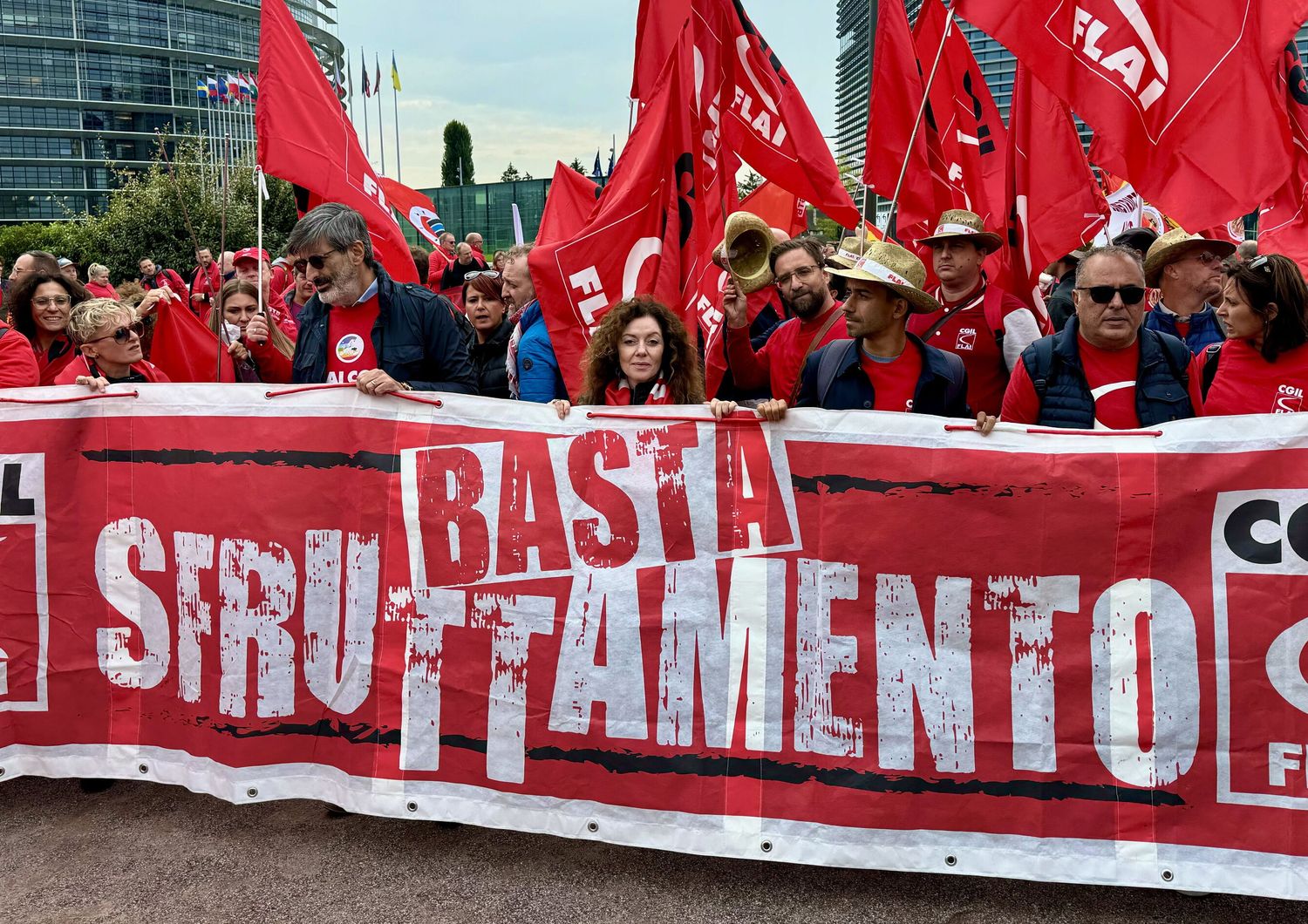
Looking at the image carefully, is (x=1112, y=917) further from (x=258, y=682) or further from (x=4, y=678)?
(x=4, y=678)

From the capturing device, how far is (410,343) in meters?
4.23

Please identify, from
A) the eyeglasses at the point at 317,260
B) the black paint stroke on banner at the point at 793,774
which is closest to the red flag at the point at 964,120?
the eyeglasses at the point at 317,260

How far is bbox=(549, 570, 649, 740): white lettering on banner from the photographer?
11.2 ft

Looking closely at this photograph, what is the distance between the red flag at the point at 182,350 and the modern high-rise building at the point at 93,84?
98.4 metres

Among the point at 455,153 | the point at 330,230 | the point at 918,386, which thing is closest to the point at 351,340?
the point at 330,230

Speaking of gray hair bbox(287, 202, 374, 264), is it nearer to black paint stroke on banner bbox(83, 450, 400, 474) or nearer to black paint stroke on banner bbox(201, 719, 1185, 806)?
black paint stroke on banner bbox(83, 450, 400, 474)

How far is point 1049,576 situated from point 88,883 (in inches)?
122

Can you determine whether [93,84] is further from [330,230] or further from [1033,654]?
[1033,654]

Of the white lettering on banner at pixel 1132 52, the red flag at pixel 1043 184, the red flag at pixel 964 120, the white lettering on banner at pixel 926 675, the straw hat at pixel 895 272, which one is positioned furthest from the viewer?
the red flag at pixel 964 120

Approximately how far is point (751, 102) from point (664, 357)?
2301mm

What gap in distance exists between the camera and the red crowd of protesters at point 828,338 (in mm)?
3646

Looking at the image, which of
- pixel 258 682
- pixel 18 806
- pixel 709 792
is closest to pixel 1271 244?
pixel 709 792

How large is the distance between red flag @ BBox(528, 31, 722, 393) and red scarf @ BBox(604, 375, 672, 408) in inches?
15.2

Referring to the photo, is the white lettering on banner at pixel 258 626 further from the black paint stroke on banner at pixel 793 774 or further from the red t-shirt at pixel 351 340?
the red t-shirt at pixel 351 340
